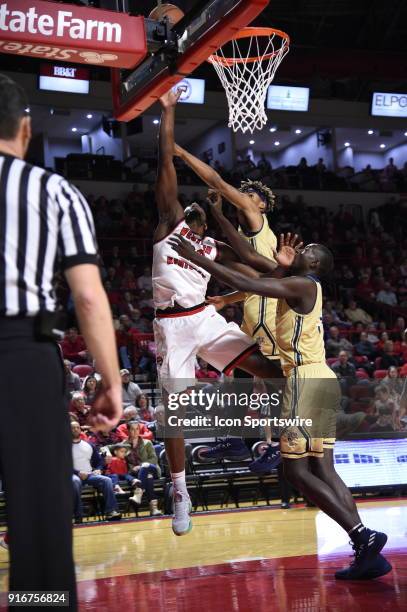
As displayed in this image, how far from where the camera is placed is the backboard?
5758 millimetres

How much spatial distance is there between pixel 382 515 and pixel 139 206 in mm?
15111

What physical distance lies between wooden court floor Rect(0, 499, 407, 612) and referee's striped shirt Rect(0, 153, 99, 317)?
2865mm

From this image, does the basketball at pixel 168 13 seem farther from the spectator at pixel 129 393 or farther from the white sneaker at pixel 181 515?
the spectator at pixel 129 393

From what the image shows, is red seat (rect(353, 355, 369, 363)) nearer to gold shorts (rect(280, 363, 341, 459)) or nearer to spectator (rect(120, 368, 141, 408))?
spectator (rect(120, 368, 141, 408))

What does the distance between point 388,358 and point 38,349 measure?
537 inches

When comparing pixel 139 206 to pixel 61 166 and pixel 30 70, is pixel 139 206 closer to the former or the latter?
pixel 61 166

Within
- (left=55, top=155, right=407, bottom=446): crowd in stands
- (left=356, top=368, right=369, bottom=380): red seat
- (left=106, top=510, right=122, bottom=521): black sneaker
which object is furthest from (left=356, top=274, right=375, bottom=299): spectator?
(left=106, top=510, right=122, bottom=521): black sneaker

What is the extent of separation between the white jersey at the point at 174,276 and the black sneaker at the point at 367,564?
223 cm

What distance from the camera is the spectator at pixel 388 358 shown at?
15.6 meters

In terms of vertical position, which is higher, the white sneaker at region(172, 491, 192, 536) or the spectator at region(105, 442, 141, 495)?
the white sneaker at region(172, 491, 192, 536)

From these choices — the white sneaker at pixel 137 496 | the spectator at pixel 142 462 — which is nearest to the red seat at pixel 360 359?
the spectator at pixel 142 462

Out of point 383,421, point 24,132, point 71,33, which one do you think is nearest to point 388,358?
point 383,421

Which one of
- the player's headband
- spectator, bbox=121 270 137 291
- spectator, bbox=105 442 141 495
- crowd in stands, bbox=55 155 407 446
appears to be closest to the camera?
the player's headband

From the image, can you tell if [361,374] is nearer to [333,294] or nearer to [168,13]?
[333,294]
